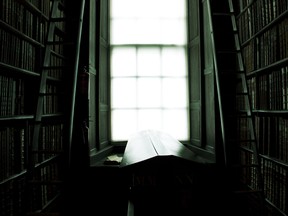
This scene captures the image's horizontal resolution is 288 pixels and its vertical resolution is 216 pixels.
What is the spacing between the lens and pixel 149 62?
385cm

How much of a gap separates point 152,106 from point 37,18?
1.95 m

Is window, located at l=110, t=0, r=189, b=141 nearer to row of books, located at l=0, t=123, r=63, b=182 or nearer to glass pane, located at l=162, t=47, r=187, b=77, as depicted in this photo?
glass pane, located at l=162, t=47, r=187, b=77

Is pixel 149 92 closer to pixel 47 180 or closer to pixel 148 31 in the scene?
pixel 148 31

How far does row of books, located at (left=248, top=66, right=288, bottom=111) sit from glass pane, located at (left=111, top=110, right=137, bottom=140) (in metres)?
1.70

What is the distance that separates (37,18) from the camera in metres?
2.31

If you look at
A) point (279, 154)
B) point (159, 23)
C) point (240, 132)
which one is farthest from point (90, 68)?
point (279, 154)

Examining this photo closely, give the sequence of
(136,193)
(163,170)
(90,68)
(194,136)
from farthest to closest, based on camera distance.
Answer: (194,136), (90,68), (136,193), (163,170)

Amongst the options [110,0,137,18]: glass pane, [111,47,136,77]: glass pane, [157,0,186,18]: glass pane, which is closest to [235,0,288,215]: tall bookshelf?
[157,0,186,18]: glass pane

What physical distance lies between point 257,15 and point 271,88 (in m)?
0.68

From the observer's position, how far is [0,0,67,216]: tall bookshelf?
1760mm

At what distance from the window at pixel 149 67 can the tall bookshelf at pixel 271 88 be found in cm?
133

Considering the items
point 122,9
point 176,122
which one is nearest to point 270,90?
point 176,122

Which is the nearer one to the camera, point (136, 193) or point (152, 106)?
point (136, 193)

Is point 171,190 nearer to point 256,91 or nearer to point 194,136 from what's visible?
point 256,91
